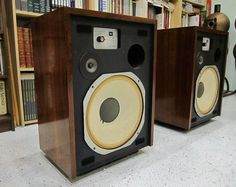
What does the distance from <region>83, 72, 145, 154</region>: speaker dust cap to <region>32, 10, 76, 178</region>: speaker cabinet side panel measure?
70mm

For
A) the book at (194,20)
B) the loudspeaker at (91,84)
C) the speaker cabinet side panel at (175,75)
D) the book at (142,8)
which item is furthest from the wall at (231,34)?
the loudspeaker at (91,84)

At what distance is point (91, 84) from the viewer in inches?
25.1

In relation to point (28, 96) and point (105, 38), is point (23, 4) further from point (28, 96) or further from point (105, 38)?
point (105, 38)

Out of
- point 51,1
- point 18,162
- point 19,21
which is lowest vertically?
point 18,162

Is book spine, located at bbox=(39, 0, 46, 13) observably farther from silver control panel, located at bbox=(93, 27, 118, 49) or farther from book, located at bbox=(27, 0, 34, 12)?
silver control panel, located at bbox=(93, 27, 118, 49)

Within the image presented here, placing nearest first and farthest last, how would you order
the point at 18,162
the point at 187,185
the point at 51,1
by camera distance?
1. the point at 187,185
2. the point at 18,162
3. the point at 51,1

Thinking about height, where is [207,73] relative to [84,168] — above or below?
above

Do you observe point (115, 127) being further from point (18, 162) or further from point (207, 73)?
point (207, 73)

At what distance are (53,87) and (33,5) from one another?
2.52 ft

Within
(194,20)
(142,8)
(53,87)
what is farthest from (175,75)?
(194,20)

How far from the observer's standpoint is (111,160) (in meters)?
0.76

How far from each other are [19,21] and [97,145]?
1.01 metres

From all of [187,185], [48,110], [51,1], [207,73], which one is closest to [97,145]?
[48,110]

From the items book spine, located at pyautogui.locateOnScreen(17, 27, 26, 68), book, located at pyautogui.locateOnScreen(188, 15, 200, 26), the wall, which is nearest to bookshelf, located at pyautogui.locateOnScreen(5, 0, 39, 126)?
book spine, located at pyautogui.locateOnScreen(17, 27, 26, 68)
